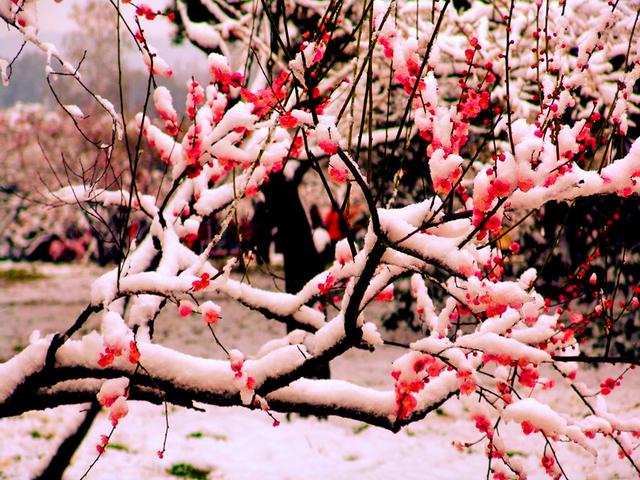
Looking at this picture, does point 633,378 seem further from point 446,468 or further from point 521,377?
point 521,377

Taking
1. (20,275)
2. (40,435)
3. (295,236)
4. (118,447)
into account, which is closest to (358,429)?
(295,236)

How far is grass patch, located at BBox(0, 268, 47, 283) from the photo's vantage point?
1585 cm

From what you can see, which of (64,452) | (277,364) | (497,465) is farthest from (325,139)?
(64,452)

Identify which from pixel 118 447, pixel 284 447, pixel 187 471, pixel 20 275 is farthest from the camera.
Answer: pixel 20 275

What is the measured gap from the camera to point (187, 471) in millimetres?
4691

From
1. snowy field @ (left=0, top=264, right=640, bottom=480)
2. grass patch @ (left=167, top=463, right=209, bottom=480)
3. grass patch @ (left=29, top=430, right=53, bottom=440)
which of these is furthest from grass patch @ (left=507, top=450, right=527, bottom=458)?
grass patch @ (left=29, top=430, right=53, bottom=440)

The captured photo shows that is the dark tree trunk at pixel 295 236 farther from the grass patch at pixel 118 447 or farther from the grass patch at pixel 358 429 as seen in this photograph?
the grass patch at pixel 118 447

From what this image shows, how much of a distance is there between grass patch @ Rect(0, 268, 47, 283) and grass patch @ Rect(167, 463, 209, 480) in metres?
13.0

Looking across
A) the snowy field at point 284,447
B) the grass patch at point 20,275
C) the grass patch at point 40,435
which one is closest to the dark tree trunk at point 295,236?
the snowy field at point 284,447

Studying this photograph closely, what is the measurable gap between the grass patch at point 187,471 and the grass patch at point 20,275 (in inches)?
511

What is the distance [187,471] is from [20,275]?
14.3 metres

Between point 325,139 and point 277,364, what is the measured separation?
107 centimetres

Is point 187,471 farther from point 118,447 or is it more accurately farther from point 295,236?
point 295,236

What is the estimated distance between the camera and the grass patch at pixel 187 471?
461 cm
